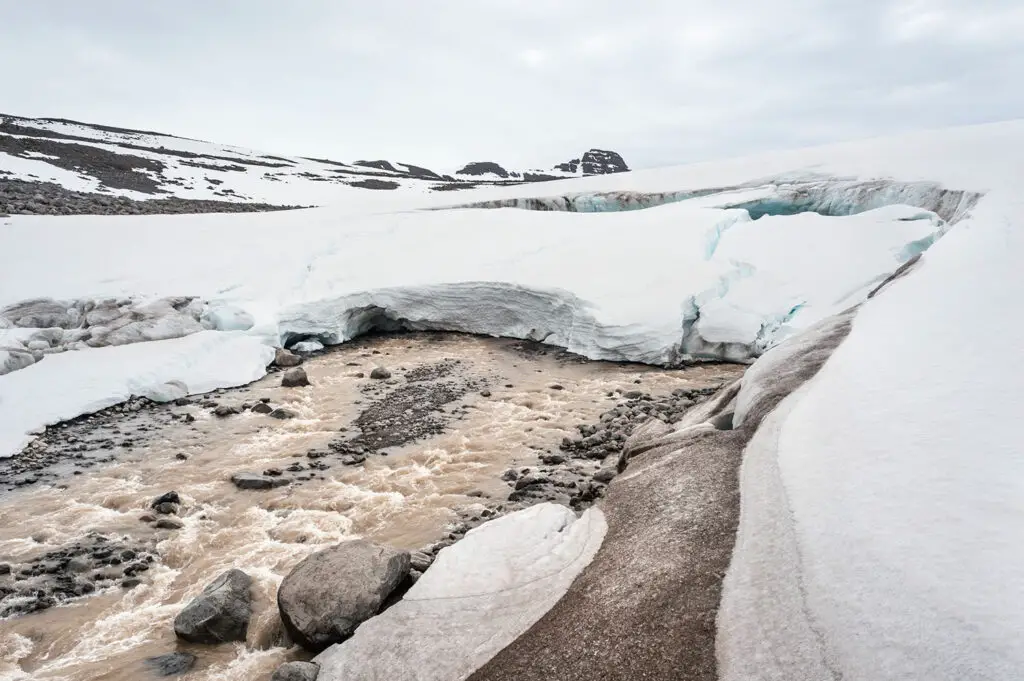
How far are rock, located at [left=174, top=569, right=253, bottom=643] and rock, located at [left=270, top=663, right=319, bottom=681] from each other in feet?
3.74

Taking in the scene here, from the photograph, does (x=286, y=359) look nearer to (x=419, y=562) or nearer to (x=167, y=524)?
(x=167, y=524)

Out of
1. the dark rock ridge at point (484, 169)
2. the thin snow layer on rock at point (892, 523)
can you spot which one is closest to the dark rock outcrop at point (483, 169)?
the dark rock ridge at point (484, 169)

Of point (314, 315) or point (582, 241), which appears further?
point (582, 241)

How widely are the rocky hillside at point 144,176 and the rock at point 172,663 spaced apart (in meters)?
26.7

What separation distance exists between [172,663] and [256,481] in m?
3.11

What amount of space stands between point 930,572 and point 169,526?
7.04 meters

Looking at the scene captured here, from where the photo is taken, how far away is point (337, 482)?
739 cm

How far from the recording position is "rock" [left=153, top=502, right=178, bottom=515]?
6.56m

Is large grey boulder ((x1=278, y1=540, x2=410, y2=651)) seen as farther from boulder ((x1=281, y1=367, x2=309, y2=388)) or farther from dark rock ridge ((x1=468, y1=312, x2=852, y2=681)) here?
boulder ((x1=281, y1=367, x2=309, y2=388))

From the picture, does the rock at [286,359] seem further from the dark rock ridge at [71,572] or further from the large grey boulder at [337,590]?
the large grey boulder at [337,590]

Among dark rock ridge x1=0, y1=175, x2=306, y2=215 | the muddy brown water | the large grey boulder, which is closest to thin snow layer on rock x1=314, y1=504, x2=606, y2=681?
the large grey boulder

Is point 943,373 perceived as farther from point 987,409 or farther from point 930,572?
point 930,572

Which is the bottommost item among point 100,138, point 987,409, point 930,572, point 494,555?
point 494,555

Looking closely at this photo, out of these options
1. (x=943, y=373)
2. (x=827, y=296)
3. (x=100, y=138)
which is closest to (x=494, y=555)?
(x=943, y=373)
